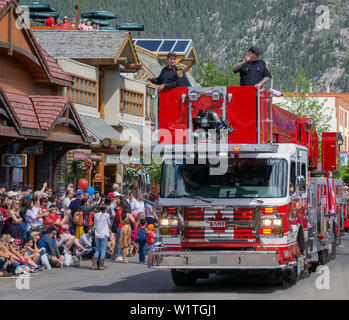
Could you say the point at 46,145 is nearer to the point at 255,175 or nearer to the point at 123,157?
the point at 123,157

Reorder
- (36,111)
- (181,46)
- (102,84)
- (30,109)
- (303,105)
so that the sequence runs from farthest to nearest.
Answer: (181,46)
(303,105)
(102,84)
(36,111)
(30,109)

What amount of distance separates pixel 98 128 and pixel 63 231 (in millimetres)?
17227

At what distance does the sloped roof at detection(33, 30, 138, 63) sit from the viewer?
41.9 m

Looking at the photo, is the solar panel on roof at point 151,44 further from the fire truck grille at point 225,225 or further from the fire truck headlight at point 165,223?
the fire truck grille at point 225,225

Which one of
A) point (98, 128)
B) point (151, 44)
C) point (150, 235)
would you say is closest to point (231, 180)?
point (150, 235)

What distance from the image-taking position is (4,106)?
2767 centimetres

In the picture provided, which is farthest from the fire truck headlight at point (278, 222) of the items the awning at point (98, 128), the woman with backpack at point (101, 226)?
the awning at point (98, 128)

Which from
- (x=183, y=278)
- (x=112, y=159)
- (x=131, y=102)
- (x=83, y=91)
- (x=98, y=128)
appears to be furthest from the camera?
(x=131, y=102)

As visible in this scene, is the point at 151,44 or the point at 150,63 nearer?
the point at 150,63

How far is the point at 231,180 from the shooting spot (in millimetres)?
16656

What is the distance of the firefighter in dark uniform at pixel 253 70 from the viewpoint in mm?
A: 17156

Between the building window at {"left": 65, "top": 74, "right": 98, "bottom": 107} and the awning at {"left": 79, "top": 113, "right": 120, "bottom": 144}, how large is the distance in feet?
2.24

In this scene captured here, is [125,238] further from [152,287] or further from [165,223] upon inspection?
[165,223]
